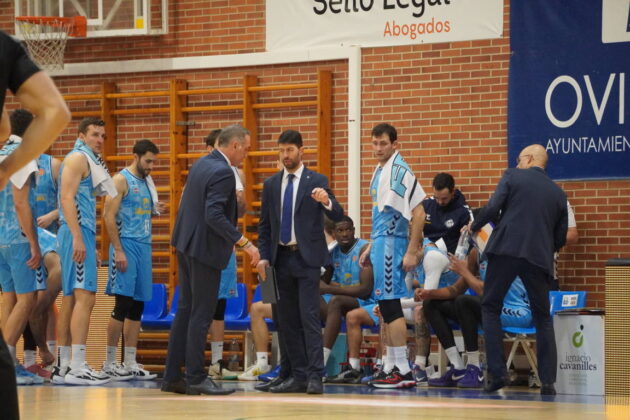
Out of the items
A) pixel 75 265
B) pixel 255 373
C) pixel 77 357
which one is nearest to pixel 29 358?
pixel 77 357

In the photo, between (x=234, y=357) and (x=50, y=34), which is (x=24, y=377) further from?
(x=50, y=34)

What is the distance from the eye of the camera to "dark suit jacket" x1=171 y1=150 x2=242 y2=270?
6.91 metres

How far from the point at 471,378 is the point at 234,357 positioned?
2.78 metres

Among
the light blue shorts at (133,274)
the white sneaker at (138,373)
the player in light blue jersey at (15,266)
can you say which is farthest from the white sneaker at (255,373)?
the player in light blue jersey at (15,266)

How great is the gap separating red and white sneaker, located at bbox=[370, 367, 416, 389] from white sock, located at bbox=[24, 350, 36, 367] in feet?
9.84

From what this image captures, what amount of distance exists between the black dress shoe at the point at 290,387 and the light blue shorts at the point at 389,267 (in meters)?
0.96

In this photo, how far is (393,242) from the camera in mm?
8047

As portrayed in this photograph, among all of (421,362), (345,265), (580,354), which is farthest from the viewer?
(345,265)

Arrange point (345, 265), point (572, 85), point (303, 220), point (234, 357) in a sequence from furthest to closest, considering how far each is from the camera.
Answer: point (234, 357)
point (572, 85)
point (345, 265)
point (303, 220)

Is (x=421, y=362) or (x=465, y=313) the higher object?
(x=465, y=313)

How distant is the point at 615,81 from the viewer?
31.5 feet

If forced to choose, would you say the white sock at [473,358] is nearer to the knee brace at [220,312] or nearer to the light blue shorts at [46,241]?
the knee brace at [220,312]

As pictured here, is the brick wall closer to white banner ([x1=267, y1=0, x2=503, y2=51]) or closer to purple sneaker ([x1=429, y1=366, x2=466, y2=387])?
white banner ([x1=267, y1=0, x2=503, y2=51])

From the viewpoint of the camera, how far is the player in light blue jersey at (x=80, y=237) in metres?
8.22
